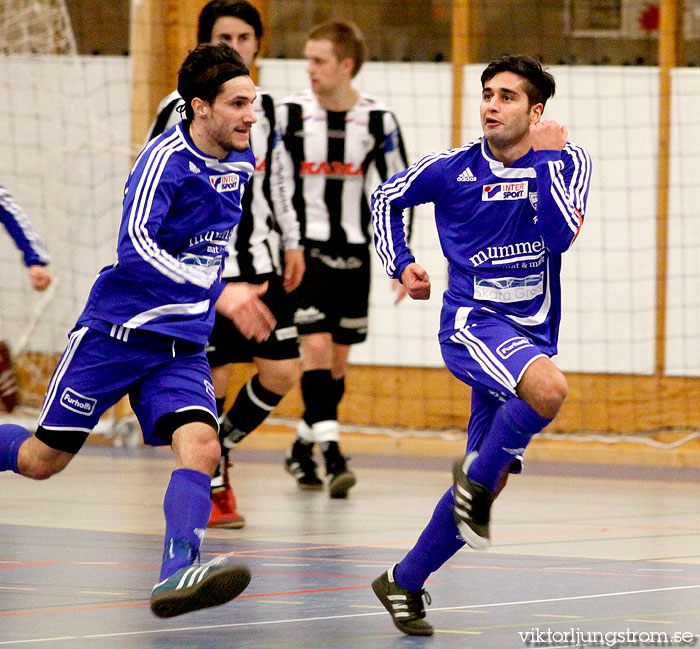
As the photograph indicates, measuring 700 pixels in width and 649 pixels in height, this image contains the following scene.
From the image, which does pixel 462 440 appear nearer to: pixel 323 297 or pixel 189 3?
pixel 323 297

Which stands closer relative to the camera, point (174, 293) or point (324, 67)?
point (174, 293)

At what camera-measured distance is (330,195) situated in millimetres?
7734

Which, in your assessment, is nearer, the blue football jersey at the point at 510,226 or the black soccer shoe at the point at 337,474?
the blue football jersey at the point at 510,226

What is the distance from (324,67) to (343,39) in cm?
16

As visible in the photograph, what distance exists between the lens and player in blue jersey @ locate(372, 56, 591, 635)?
4223 mm

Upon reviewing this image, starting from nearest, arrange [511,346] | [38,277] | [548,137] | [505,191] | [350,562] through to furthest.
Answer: [511,346]
[548,137]
[505,191]
[350,562]
[38,277]

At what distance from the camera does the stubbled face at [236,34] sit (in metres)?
6.29

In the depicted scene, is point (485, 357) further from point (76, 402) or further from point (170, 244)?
point (76, 402)

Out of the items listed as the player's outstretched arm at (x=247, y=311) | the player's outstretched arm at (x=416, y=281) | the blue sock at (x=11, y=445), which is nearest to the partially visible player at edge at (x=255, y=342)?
the blue sock at (x=11, y=445)

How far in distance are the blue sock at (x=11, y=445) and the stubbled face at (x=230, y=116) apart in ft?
3.66

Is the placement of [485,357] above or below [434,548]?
above

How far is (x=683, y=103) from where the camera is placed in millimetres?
9062

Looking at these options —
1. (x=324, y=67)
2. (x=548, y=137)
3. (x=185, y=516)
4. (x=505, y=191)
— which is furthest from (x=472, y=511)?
(x=324, y=67)

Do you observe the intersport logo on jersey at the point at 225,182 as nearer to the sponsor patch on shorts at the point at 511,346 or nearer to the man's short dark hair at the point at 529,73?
the man's short dark hair at the point at 529,73
